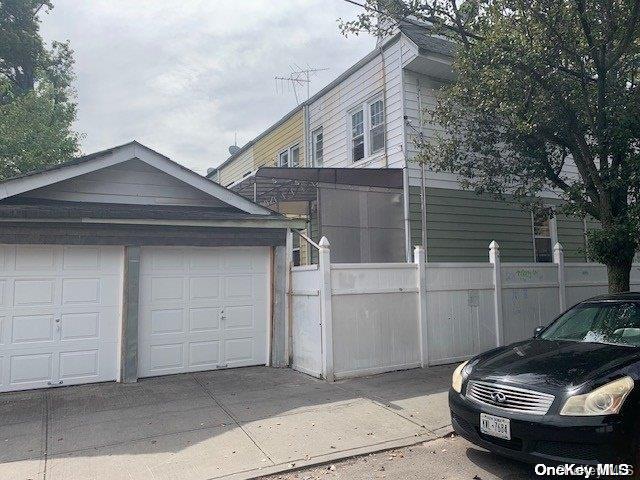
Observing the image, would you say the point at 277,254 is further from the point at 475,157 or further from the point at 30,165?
the point at 30,165

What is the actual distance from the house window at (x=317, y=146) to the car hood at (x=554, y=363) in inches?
402

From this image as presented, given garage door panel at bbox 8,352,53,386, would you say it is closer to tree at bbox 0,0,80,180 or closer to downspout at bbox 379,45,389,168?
downspout at bbox 379,45,389,168

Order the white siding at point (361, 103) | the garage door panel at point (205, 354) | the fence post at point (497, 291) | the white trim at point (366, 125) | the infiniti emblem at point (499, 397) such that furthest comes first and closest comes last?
1. the white trim at point (366, 125)
2. the white siding at point (361, 103)
3. the fence post at point (497, 291)
4. the garage door panel at point (205, 354)
5. the infiniti emblem at point (499, 397)

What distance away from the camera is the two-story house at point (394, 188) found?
1033cm

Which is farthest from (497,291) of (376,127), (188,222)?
(188,222)

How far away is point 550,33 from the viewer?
7.57m

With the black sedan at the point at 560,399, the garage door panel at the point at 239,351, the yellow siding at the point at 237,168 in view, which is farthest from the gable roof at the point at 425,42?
the yellow siding at the point at 237,168

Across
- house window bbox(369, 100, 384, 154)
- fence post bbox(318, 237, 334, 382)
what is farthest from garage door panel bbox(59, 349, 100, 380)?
house window bbox(369, 100, 384, 154)

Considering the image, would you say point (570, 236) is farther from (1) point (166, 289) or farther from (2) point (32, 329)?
(2) point (32, 329)

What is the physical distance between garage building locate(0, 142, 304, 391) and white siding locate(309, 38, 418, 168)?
3.70 metres

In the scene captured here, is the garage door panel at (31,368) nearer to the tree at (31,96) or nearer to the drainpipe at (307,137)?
the drainpipe at (307,137)

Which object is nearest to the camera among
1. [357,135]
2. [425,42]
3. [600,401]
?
[600,401]

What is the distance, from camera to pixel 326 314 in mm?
7922

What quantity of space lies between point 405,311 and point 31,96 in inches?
649
